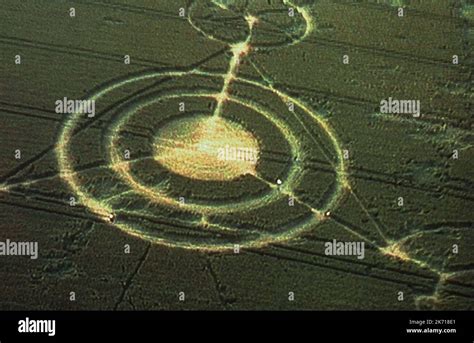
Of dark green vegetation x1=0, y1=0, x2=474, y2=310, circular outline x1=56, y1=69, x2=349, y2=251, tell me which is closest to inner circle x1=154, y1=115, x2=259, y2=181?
dark green vegetation x1=0, y1=0, x2=474, y2=310

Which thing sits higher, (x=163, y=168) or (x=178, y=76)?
(x=178, y=76)

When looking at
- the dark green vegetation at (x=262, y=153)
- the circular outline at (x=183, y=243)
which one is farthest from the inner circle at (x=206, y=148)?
the circular outline at (x=183, y=243)

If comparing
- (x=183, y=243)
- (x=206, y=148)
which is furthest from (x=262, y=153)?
(x=183, y=243)

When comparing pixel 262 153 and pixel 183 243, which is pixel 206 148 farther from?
pixel 183 243

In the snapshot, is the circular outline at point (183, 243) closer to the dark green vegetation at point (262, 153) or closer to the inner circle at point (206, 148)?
the dark green vegetation at point (262, 153)

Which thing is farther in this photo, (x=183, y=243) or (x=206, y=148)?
(x=206, y=148)

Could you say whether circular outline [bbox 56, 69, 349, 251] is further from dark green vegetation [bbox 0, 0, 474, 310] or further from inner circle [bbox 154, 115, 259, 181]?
inner circle [bbox 154, 115, 259, 181]
